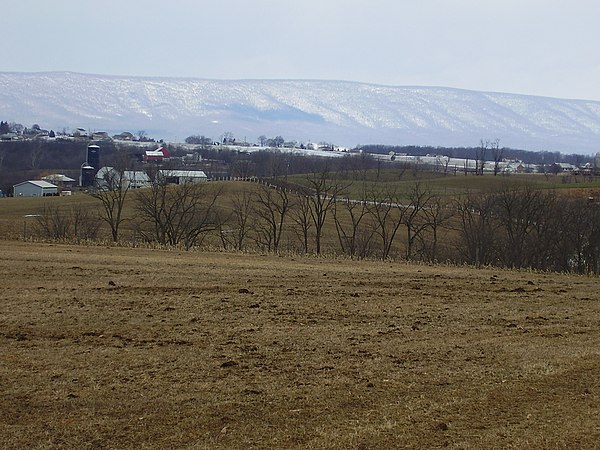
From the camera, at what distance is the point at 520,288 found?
16.9 metres

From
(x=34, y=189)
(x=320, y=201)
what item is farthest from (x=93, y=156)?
(x=320, y=201)

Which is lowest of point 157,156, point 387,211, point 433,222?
point 433,222

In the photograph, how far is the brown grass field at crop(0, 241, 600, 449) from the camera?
7133mm

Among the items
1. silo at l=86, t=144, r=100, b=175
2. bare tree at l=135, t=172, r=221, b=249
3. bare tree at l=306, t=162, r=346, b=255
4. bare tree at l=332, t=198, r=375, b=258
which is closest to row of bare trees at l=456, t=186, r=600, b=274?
bare tree at l=332, t=198, r=375, b=258

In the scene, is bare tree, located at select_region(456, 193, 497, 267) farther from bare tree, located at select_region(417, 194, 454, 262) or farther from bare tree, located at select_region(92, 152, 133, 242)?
bare tree, located at select_region(92, 152, 133, 242)

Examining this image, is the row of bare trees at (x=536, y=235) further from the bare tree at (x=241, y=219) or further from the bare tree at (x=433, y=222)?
the bare tree at (x=241, y=219)

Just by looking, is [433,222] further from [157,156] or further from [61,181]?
[157,156]

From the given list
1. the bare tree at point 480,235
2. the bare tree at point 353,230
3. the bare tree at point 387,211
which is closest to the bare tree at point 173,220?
the bare tree at point 353,230

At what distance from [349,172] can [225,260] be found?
7189 cm

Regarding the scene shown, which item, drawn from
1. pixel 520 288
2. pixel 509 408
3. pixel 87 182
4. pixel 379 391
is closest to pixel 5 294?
pixel 379 391

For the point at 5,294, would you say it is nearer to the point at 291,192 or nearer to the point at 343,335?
the point at 343,335

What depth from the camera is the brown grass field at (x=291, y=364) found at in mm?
7133

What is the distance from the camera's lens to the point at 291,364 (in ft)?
30.8

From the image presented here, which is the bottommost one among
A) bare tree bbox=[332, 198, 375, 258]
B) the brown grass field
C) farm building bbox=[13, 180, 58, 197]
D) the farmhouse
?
farm building bbox=[13, 180, 58, 197]
